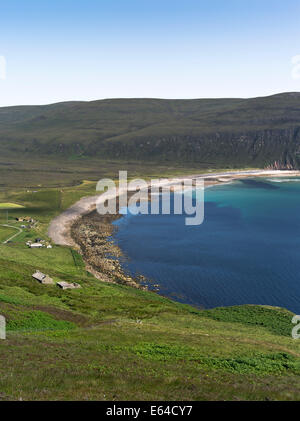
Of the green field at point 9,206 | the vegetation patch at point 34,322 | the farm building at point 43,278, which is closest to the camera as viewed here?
the vegetation patch at point 34,322

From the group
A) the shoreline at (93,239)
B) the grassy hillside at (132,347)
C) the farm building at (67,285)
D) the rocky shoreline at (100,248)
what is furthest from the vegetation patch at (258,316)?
the farm building at (67,285)

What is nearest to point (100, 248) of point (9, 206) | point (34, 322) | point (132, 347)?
point (34, 322)

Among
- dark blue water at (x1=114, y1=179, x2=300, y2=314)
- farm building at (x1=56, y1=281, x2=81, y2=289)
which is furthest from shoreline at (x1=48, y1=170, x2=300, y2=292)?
farm building at (x1=56, y1=281, x2=81, y2=289)

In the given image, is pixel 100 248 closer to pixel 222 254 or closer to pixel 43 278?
pixel 222 254

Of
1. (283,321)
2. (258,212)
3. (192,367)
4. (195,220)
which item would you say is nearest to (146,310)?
(283,321)

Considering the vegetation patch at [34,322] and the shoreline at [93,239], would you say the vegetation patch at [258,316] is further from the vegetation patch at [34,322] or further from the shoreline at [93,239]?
the vegetation patch at [34,322]

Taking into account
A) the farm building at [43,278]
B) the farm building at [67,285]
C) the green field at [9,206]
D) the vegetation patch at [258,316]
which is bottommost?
the vegetation patch at [258,316]
